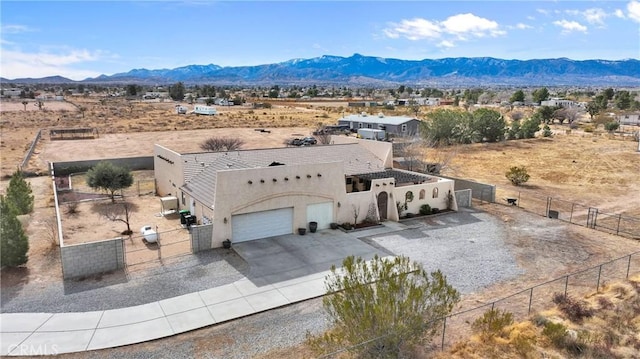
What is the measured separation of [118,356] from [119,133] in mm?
→ 68789

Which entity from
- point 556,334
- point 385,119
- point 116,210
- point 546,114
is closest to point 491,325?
point 556,334

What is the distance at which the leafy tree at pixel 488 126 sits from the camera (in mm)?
67938

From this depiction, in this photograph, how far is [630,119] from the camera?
93.7m

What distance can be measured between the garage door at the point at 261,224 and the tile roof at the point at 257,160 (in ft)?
6.47

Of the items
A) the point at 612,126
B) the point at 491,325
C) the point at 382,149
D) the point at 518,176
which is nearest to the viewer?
the point at 491,325

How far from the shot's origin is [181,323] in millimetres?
15914

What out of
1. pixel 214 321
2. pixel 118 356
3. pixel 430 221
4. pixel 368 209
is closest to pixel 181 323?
pixel 214 321

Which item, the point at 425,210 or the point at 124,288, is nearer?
the point at 124,288

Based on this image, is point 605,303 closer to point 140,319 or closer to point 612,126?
point 140,319

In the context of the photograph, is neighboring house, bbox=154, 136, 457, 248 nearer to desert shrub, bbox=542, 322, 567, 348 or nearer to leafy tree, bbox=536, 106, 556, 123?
desert shrub, bbox=542, 322, 567, 348

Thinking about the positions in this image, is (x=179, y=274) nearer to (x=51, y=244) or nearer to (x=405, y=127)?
(x=51, y=244)

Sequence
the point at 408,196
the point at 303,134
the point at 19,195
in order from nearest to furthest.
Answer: the point at 19,195 → the point at 408,196 → the point at 303,134

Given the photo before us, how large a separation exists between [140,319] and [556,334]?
46.8 ft

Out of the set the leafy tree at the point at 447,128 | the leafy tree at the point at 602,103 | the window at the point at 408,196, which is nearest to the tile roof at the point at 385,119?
the leafy tree at the point at 447,128
